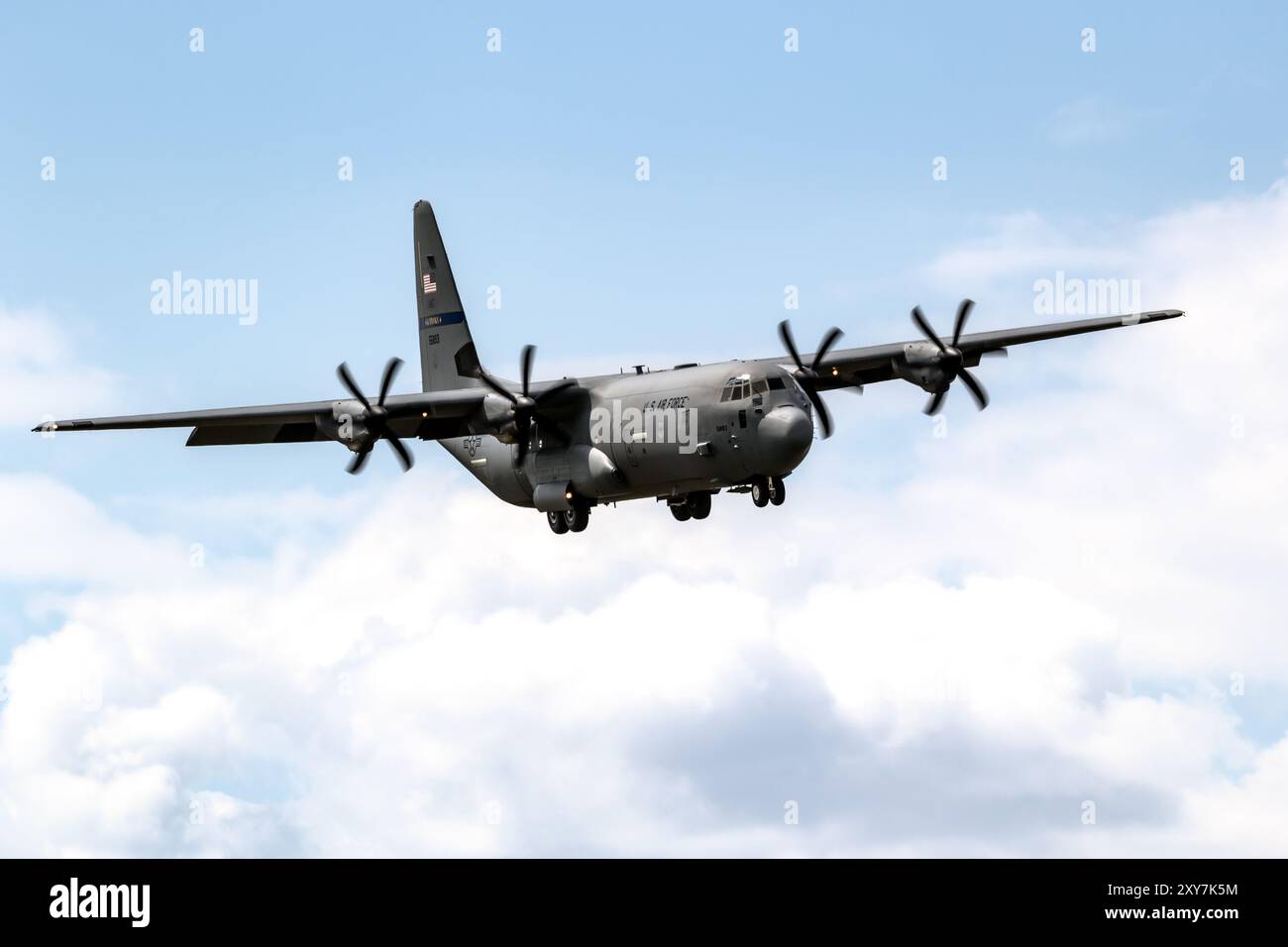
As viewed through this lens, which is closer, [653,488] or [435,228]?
[653,488]

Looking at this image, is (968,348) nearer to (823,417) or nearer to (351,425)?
(823,417)

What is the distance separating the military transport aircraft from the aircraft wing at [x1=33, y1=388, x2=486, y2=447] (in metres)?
0.04

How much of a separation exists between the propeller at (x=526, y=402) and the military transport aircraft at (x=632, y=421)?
0.04 metres

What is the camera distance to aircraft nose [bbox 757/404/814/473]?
42.0 metres

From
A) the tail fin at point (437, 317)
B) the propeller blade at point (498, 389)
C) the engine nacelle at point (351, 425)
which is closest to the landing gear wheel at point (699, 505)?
the propeller blade at point (498, 389)

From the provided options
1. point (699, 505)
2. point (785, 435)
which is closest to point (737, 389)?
point (785, 435)

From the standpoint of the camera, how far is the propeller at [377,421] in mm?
44625
